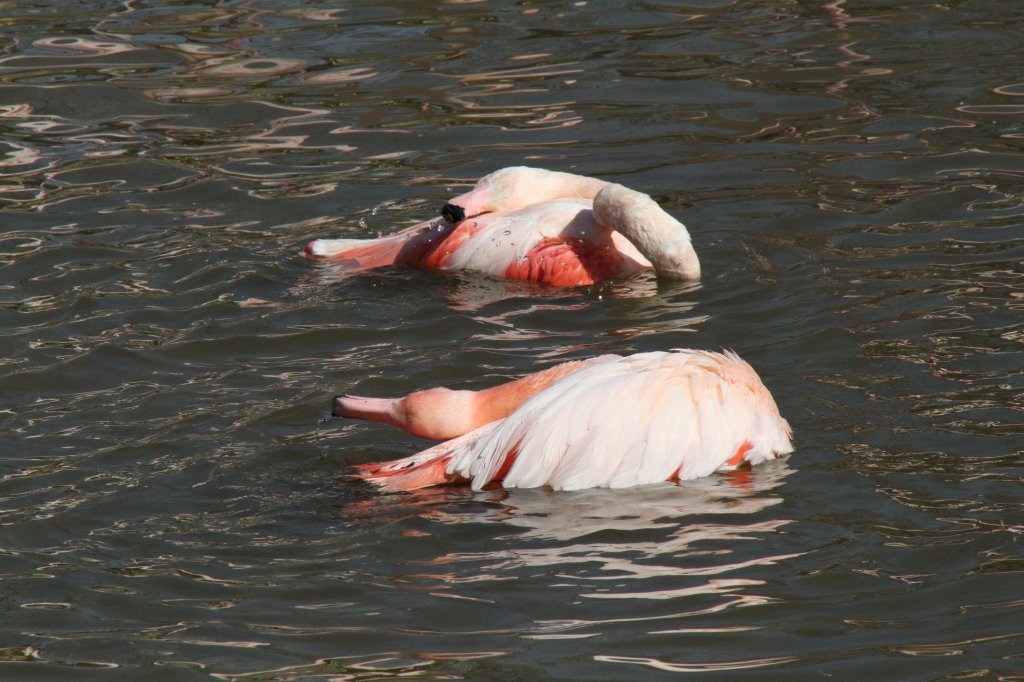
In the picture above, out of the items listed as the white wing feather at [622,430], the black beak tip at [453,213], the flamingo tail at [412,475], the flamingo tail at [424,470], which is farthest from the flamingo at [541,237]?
the flamingo tail at [412,475]

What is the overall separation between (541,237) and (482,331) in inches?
37.2

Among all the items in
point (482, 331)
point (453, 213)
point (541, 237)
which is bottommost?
point (482, 331)

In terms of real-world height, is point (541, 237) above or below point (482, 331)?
above

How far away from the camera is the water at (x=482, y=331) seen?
14.2ft

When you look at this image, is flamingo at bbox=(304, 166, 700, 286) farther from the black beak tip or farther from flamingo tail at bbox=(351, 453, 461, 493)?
flamingo tail at bbox=(351, 453, 461, 493)

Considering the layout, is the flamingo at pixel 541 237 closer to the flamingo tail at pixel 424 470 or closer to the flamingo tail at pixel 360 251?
the flamingo tail at pixel 360 251

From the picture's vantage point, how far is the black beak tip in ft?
25.2

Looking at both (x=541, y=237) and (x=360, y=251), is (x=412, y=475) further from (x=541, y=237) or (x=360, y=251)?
(x=360, y=251)

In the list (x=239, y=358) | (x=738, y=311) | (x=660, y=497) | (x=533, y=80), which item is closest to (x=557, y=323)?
(x=738, y=311)

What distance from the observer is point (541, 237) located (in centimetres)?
787

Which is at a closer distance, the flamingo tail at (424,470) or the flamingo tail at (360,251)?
the flamingo tail at (424,470)

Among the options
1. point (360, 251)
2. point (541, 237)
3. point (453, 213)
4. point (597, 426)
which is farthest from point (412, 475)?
point (360, 251)

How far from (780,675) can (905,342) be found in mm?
2767

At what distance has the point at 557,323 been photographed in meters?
7.25
